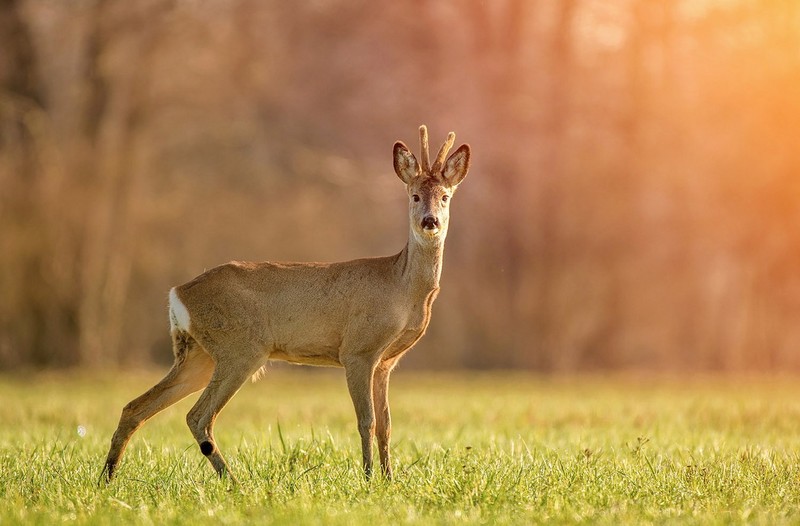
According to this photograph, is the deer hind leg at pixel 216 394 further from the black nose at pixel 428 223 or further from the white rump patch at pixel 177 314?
the black nose at pixel 428 223

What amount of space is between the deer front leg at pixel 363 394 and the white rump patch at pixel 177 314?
1.10 metres

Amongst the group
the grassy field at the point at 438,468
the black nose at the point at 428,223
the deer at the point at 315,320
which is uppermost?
the black nose at the point at 428,223

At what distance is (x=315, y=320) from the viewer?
852 centimetres

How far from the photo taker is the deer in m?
8.34

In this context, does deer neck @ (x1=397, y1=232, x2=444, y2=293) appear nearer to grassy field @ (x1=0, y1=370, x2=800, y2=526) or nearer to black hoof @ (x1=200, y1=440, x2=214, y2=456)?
grassy field @ (x1=0, y1=370, x2=800, y2=526)

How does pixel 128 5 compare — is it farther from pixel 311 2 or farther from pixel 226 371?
pixel 226 371

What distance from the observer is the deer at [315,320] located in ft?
27.3

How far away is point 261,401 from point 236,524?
1066 centimetres

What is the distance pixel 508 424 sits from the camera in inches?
502

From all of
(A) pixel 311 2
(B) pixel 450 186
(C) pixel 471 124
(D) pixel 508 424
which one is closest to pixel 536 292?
(C) pixel 471 124

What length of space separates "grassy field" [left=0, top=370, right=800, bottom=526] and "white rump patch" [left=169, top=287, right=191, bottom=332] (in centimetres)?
89

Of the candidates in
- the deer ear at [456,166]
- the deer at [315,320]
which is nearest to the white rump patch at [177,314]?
the deer at [315,320]

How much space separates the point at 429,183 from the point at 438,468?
1.84 m

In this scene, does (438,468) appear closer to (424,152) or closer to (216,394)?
(216,394)
